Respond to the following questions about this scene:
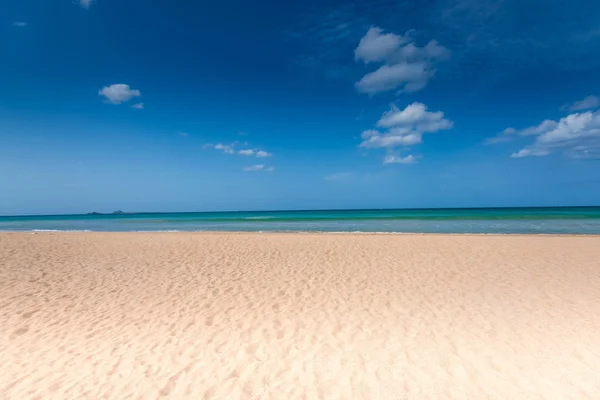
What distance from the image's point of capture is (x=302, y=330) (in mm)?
5801

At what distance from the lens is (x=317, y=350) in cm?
502

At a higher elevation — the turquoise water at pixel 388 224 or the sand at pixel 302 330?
the turquoise water at pixel 388 224

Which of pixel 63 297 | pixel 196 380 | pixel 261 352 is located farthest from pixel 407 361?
pixel 63 297

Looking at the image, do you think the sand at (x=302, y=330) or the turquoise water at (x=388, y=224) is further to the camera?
the turquoise water at (x=388, y=224)

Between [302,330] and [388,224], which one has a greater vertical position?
[388,224]

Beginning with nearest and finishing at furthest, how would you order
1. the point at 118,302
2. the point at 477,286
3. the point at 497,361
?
the point at 497,361 → the point at 118,302 → the point at 477,286

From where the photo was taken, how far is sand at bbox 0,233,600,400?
412cm

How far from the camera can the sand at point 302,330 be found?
412 cm

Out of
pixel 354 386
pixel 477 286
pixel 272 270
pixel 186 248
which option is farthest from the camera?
pixel 186 248

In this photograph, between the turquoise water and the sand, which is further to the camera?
the turquoise water

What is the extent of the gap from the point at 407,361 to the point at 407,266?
6.70 metres

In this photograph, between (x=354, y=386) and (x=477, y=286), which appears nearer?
(x=354, y=386)

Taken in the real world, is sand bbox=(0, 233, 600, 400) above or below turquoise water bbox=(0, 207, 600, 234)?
below

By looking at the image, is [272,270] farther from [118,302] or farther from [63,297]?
[63,297]
